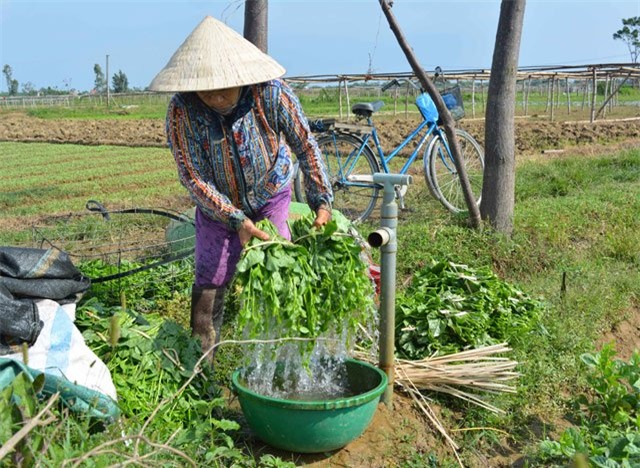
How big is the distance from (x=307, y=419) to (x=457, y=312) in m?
1.47

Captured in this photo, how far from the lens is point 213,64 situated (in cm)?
301

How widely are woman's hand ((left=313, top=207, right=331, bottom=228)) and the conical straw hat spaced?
24.9 inches

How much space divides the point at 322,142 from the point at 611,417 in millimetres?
4385

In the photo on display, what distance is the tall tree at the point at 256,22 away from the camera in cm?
567

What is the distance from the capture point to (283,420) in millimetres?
2779

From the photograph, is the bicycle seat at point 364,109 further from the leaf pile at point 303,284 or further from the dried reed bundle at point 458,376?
the leaf pile at point 303,284

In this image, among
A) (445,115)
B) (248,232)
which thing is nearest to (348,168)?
(445,115)

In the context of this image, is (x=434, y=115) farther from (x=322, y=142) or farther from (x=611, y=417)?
(x=611, y=417)

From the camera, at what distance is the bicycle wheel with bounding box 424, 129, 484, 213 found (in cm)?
709

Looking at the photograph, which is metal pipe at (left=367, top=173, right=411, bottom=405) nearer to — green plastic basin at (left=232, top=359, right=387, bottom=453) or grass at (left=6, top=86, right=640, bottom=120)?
green plastic basin at (left=232, top=359, right=387, bottom=453)

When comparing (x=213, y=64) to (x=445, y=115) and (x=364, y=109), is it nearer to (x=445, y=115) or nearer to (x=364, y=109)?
(x=445, y=115)

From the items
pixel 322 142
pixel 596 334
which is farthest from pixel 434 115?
pixel 596 334

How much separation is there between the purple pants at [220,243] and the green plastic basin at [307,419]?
578 mm

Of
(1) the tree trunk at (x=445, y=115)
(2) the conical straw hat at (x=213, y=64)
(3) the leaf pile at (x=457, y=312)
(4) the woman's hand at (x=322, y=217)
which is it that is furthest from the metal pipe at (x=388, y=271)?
(1) the tree trunk at (x=445, y=115)
